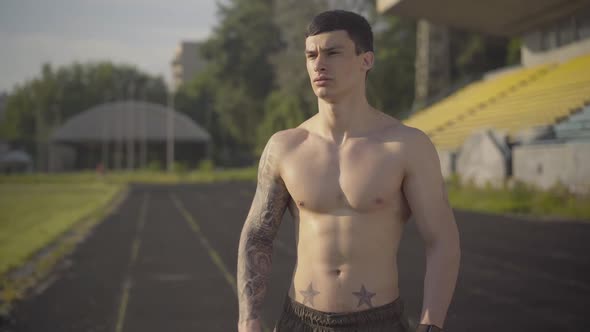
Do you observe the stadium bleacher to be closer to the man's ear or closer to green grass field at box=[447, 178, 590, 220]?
green grass field at box=[447, 178, 590, 220]

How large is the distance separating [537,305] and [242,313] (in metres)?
4.67

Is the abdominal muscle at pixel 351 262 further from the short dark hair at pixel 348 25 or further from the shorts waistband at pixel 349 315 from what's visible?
the short dark hair at pixel 348 25

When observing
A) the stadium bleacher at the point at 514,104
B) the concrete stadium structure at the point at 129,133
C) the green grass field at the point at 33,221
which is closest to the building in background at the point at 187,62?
the concrete stadium structure at the point at 129,133

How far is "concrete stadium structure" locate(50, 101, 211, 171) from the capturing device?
57.3 metres

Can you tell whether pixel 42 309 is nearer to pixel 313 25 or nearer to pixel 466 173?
pixel 313 25

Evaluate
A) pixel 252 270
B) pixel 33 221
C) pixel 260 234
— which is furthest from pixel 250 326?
pixel 33 221

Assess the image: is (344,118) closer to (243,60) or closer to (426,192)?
(426,192)

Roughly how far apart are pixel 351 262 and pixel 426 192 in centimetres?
30

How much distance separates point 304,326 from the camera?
1.89m

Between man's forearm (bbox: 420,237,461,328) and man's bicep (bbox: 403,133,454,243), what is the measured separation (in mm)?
48

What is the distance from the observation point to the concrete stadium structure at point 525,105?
240 inches

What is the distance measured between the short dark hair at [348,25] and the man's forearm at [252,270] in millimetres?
687

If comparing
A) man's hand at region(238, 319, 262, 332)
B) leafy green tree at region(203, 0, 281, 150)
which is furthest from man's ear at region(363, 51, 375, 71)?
leafy green tree at region(203, 0, 281, 150)

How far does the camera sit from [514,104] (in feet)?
47.8
